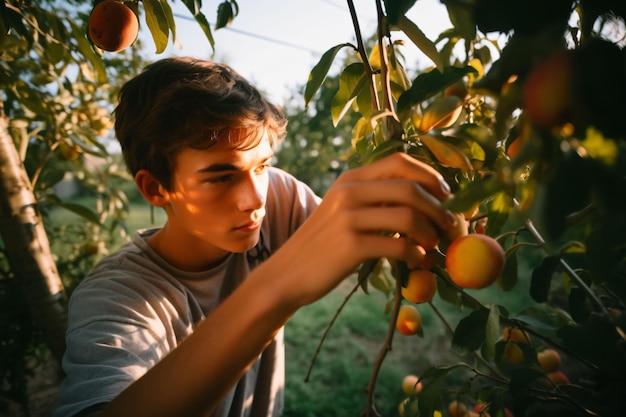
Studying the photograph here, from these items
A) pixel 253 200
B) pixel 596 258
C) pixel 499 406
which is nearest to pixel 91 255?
pixel 253 200

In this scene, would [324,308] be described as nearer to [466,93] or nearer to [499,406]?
[499,406]

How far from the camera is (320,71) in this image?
24.2 inches

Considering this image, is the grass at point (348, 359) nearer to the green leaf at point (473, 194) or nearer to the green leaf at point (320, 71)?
the green leaf at point (320, 71)

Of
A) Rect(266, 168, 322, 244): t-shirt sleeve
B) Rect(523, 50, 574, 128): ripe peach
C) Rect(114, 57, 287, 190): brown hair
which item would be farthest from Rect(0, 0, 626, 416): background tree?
Rect(266, 168, 322, 244): t-shirt sleeve

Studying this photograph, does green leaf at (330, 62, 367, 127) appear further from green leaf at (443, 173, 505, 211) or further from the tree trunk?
the tree trunk

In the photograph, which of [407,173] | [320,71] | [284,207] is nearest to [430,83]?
[407,173]

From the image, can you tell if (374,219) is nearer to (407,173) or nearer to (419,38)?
(407,173)

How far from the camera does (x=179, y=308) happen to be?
3.19ft

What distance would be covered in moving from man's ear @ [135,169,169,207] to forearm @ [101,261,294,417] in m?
0.61

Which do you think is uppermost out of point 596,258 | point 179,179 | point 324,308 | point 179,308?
point 596,258

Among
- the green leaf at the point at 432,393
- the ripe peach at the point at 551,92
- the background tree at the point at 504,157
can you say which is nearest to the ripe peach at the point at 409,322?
the background tree at the point at 504,157

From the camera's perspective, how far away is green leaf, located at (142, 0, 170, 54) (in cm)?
68

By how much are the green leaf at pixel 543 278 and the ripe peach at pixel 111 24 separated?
0.87m

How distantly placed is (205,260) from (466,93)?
85cm
